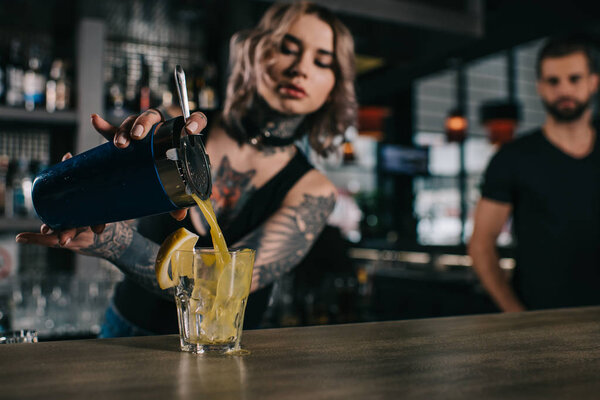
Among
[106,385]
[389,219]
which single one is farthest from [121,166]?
[389,219]

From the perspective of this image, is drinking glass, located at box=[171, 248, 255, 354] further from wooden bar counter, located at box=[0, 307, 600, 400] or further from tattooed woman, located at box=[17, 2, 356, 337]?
tattooed woman, located at box=[17, 2, 356, 337]

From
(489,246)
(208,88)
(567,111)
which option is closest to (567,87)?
(567,111)

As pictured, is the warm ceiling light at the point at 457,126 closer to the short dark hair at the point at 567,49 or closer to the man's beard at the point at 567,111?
the short dark hair at the point at 567,49

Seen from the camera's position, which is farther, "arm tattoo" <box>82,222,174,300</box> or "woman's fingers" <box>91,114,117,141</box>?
"arm tattoo" <box>82,222,174,300</box>

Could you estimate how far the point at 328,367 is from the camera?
2.36 feet

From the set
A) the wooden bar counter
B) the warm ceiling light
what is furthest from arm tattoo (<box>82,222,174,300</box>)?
the warm ceiling light

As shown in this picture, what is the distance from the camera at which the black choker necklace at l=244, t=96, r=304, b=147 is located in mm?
1521

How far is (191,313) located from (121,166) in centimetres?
22

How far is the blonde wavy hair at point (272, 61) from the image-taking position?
1539 mm

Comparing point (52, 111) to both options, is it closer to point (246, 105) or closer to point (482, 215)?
point (246, 105)

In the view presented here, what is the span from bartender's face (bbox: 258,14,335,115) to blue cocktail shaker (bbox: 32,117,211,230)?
26.2 inches

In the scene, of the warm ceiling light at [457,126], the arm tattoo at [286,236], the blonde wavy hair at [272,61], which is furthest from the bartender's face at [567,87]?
the warm ceiling light at [457,126]

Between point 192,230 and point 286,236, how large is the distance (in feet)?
0.72

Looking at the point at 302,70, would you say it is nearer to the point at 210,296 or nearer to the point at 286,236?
the point at 286,236
